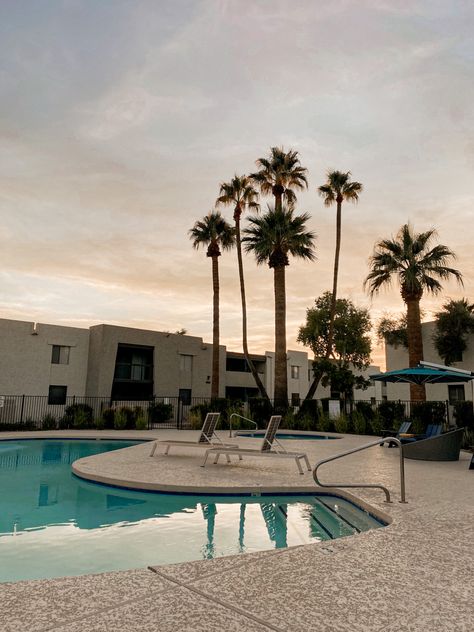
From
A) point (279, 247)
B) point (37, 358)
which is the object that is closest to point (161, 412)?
point (37, 358)

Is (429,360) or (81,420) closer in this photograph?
(81,420)

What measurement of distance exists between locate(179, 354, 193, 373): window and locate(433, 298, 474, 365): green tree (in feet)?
59.7

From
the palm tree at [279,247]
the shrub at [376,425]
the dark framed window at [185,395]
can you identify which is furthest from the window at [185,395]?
the shrub at [376,425]

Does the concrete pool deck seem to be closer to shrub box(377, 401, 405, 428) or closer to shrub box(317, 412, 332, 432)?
shrub box(377, 401, 405, 428)

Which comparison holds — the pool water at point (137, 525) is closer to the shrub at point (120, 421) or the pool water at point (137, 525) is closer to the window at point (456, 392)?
the shrub at point (120, 421)

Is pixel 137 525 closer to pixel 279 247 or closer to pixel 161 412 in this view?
pixel 279 247

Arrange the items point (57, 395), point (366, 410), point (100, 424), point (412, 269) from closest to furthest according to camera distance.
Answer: point (366, 410) → point (412, 269) → point (100, 424) → point (57, 395)

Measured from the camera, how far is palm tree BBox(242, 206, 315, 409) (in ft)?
80.1

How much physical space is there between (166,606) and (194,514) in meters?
4.03

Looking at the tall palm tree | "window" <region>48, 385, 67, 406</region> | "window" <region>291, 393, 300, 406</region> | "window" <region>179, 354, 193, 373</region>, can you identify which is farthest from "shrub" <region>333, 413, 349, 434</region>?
"window" <region>48, 385, 67, 406</region>

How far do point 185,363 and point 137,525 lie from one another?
1150 inches

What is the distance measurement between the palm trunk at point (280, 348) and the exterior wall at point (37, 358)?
1414 centimetres

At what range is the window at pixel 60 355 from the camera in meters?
29.4

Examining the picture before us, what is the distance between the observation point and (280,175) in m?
28.5
